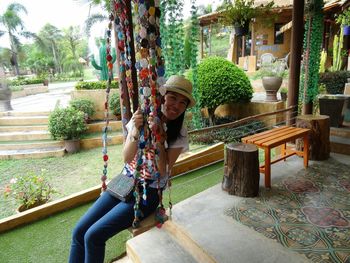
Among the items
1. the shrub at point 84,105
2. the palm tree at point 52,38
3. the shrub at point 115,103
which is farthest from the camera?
the palm tree at point 52,38

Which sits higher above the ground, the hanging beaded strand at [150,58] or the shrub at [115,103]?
the hanging beaded strand at [150,58]

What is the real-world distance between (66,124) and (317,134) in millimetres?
4468

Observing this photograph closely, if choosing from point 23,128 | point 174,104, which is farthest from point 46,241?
point 23,128

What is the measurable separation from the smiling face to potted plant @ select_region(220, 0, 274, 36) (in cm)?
293

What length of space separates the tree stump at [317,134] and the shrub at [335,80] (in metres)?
2.70

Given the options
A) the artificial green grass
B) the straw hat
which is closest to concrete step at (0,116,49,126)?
the artificial green grass

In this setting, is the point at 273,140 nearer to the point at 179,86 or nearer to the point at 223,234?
the point at 223,234

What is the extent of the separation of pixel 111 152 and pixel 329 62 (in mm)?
8505

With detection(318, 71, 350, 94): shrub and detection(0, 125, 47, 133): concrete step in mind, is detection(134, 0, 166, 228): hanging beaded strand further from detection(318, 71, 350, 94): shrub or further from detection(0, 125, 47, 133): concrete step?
detection(0, 125, 47, 133): concrete step

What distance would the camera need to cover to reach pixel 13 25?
1661 cm

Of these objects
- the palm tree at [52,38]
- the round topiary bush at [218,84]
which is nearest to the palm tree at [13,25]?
the palm tree at [52,38]

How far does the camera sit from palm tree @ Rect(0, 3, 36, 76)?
1609cm

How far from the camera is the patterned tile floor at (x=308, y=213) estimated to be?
1662mm

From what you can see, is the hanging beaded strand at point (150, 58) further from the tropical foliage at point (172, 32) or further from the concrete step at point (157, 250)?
the tropical foliage at point (172, 32)
